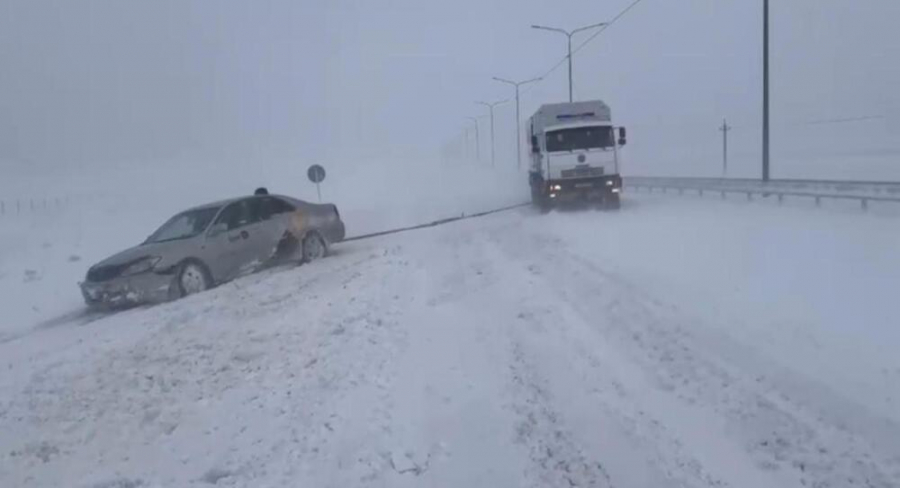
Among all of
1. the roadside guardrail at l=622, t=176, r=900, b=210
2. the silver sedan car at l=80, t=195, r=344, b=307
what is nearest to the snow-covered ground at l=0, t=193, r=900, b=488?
the silver sedan car at l=80, t=195, r=344, b=307

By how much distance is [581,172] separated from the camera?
27.1 metres

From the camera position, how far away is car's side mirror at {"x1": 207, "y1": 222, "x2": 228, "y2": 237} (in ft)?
46.3

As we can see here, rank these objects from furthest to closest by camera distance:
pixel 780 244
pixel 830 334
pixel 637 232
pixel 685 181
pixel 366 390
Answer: pixel 685 181, pixel 637 232, pixel 780 244, pixel 830 334, pixel 366 390

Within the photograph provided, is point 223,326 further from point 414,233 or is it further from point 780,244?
point 414,233

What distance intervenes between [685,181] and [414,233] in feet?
50.7

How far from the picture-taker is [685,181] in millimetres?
34688

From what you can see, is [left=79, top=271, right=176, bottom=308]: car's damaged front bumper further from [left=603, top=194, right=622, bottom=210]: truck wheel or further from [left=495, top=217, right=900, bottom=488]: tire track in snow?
[left=603, top=194, right=622, bottom=210]: truck wheel

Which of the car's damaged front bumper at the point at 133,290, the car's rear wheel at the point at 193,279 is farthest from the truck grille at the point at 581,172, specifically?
the car's damaged front bumper at the point at 133,290

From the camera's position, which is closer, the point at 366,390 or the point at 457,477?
the point at 457,477

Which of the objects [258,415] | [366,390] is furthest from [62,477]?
[366,390]

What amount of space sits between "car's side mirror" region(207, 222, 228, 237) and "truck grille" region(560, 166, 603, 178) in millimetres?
15037

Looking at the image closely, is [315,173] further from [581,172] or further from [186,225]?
[186,225]

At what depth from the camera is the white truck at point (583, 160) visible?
27.1m

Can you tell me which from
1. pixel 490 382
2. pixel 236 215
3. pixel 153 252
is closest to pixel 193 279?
pixel 153 252
